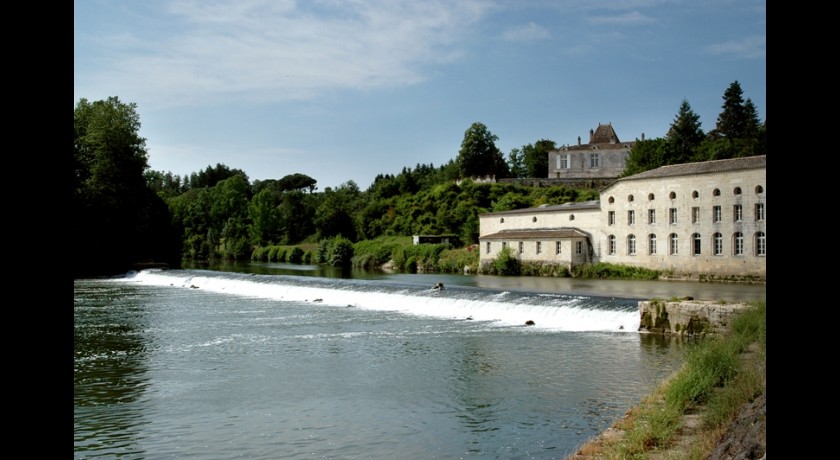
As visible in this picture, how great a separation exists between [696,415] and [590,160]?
63.2 metres

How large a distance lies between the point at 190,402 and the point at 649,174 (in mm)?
31389

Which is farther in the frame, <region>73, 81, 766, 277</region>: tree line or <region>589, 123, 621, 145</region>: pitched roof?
<region>589, 123, 621, 145</region>: pitched roof

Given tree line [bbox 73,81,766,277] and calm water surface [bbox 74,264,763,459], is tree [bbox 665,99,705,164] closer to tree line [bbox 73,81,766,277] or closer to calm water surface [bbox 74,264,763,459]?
tree line [bbox 73,81,766,277]

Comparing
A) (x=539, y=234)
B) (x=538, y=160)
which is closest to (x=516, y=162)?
(x=538, y=160)

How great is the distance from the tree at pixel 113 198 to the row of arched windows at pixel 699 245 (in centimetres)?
3010

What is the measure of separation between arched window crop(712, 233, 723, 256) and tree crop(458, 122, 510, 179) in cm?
3705

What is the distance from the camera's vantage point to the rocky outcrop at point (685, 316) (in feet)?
48.2

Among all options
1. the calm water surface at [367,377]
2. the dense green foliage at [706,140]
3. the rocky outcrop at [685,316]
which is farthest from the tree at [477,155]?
the rocky outcrop at [685,316]

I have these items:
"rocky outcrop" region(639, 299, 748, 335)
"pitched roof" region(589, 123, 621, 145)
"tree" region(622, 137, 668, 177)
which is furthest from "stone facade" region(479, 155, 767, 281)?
"pitched roof" region(589, 123, 621, 145)

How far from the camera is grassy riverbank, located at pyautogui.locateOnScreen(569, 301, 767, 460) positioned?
19.4 ft

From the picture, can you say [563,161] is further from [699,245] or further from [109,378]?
[109,378]

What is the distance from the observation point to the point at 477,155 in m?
70.8

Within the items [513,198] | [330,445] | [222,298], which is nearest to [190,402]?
[330,445]
